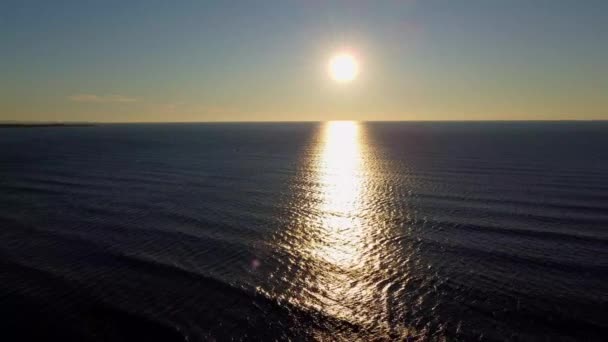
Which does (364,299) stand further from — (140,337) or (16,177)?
(16,177)

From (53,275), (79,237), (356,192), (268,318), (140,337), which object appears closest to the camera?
(140,337)

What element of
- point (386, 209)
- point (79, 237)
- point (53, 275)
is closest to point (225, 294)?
point (53, 275)

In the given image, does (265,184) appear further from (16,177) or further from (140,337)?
(16,177)

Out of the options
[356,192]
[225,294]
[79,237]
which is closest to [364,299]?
[225,294]

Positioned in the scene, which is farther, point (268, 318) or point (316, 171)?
point (316, 171)

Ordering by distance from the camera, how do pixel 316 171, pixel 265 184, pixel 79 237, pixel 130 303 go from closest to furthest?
pixel 130 303
pixel 79 237
pixel 265 184
pixel 316 171

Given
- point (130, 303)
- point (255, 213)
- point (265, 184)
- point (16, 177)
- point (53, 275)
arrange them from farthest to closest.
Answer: point (16, 177) → point (265, 184) → point (255, 213) → point (53, 275) → point (130, 303)
